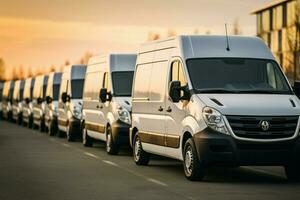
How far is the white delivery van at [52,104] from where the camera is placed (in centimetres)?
3344

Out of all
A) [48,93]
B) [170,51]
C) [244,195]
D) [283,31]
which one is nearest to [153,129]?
[170,51]

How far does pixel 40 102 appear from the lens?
3850 centimetres

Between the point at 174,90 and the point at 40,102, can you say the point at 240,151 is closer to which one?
the point at 174,90

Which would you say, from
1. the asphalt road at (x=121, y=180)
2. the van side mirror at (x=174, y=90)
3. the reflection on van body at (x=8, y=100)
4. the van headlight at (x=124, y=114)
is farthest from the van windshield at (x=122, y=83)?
the reflection on van body at (x=8, y=100)

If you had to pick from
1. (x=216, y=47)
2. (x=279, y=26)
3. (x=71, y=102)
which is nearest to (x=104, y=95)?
(x=216, y=47)

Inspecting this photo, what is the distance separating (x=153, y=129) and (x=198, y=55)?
7.17 feet

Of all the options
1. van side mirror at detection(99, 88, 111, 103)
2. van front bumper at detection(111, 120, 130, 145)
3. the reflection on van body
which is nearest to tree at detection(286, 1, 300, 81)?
the reflection on van body

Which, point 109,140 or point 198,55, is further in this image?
point 109,140

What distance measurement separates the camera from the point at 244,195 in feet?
39.9

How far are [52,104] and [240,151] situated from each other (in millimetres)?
21212

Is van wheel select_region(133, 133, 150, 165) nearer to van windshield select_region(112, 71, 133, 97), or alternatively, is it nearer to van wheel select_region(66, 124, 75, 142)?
van windshield select_region(112, 71, 133, 97)

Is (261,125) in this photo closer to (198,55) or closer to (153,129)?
(198,55)

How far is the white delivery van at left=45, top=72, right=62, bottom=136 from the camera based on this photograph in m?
33.4

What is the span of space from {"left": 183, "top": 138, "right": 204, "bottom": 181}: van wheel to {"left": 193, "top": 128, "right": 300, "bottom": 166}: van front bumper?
0.76 feet
